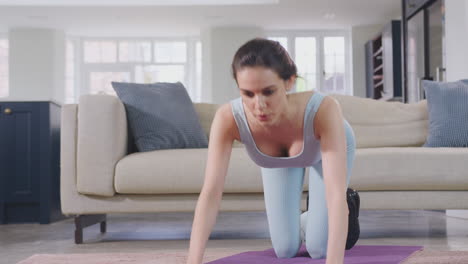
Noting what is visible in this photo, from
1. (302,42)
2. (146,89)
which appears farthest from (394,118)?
(302,42)

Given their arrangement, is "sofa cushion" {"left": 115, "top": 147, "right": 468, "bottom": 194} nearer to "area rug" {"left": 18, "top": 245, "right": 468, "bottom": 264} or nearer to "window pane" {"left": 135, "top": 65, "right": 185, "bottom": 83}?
"area rug" {"left": 18, "top": 245, "right": 468, "bottom": 264}

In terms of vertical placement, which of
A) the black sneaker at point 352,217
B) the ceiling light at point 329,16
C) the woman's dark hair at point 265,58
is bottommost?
the black sneaker at point 352,217

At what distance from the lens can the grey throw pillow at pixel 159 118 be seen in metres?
3.03

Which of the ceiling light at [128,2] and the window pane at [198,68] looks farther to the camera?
the window pane at [198,68]

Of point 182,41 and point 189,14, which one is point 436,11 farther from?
point 182,41

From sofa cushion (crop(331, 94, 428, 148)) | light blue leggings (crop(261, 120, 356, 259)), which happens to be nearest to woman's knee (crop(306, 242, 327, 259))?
light blue leggings (crop(261, 120, 356, 259))

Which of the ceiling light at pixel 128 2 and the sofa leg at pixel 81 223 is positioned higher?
the ceiling light at pixel 128 2

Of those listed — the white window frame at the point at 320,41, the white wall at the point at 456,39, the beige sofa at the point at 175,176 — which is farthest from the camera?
the white window frame at the point at 320,41

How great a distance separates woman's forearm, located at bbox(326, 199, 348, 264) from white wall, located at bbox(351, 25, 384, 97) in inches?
369

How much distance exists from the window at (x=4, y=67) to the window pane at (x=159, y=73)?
96.0 inches

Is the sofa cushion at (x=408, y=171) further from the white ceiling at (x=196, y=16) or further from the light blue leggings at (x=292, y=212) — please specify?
the white ceiling at (x=196, y=16)

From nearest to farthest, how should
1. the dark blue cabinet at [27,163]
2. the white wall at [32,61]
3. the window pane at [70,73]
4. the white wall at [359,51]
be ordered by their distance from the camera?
the dark blue cabinet at [27,163] → the white wall at [359,51] → the white wall at [32,61] → the window pane at [70,73]

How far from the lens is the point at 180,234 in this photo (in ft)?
10.2

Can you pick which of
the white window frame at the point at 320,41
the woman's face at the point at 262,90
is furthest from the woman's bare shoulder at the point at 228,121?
the white window frame at the point at 320,41
